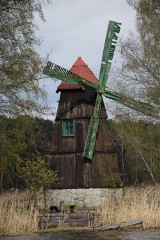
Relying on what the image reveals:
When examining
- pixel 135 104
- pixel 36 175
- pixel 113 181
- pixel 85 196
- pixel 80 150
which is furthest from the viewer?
pixel 80 150

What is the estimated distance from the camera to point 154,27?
740 inches

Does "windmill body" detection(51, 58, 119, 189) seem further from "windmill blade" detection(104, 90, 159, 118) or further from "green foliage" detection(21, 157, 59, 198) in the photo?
"green foliage" detection(21, 157, 59, 198)

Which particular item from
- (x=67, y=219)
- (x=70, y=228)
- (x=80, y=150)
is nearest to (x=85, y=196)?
(x=80, y=150)

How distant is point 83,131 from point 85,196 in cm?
341

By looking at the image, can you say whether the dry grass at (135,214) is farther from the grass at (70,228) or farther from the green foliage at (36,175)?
the green foliage at (36,175)

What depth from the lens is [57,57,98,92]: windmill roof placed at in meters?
25.3

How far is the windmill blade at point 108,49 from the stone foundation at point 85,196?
234 inches

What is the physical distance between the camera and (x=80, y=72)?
85.3 feet

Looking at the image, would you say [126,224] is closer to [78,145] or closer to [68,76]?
[78,145]

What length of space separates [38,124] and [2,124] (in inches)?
68.9

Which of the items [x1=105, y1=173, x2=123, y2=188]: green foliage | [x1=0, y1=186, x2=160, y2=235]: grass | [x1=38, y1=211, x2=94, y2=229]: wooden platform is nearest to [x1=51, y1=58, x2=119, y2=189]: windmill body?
[x1=105, y1=173, x2=123, y2=188]: green foliage

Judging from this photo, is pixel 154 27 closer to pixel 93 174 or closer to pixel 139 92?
pixel 139 92

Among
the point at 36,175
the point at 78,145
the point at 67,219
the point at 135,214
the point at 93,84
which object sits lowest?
the point at 67,219

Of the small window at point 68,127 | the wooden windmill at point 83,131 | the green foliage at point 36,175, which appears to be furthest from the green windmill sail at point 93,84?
the green foliage at point 36,175
